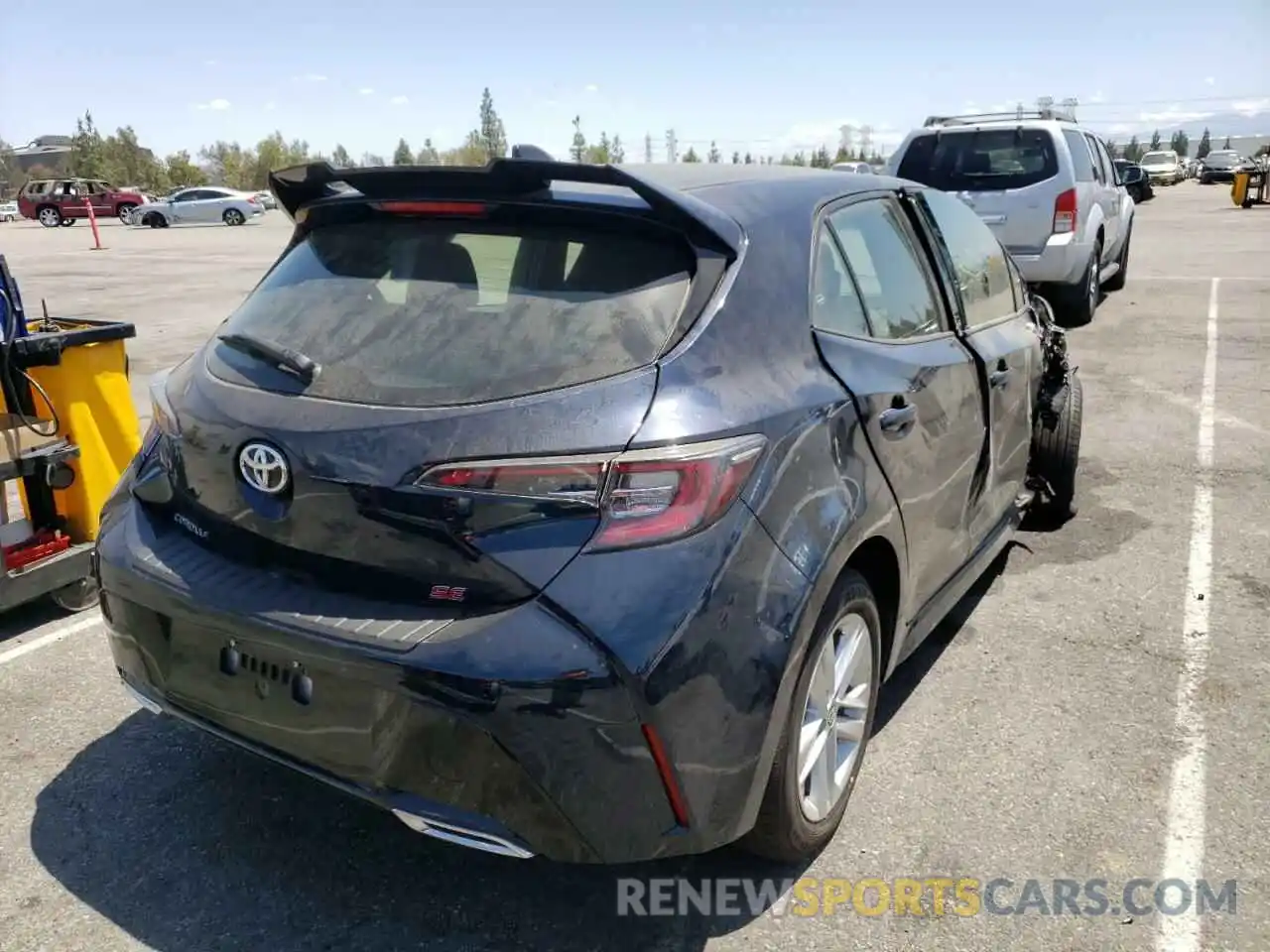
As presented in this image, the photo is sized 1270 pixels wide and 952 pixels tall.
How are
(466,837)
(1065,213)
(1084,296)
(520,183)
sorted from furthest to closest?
1. (1084,296)
2. (1065,213)
3. (520,183)
4. (466,837)

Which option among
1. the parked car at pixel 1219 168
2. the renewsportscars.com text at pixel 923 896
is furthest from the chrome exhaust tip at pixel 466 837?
the parked car at pixel 1219 168

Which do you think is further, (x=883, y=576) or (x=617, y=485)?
(x=883, y=576)

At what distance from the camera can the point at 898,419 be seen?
9.16 ft

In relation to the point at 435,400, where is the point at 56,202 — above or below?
above

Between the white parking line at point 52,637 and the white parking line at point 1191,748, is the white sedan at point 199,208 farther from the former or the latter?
the white parking line at point 1191,748

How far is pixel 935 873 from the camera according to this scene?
2.66 m

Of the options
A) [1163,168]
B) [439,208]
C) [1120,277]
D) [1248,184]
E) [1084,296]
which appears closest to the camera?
[439,208]

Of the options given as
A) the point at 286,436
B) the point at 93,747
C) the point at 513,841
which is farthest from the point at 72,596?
the point at 513,841

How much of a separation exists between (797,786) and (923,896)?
48 cm

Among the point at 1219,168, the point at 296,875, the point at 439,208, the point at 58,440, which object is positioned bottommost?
the point at 296,875

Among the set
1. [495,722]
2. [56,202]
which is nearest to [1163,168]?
[56,202]

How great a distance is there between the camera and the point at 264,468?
227 centimetres

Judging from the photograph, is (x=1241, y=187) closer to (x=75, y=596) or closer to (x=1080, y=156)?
(x=1080, y=156)

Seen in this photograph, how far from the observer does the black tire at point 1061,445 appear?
189 inches
